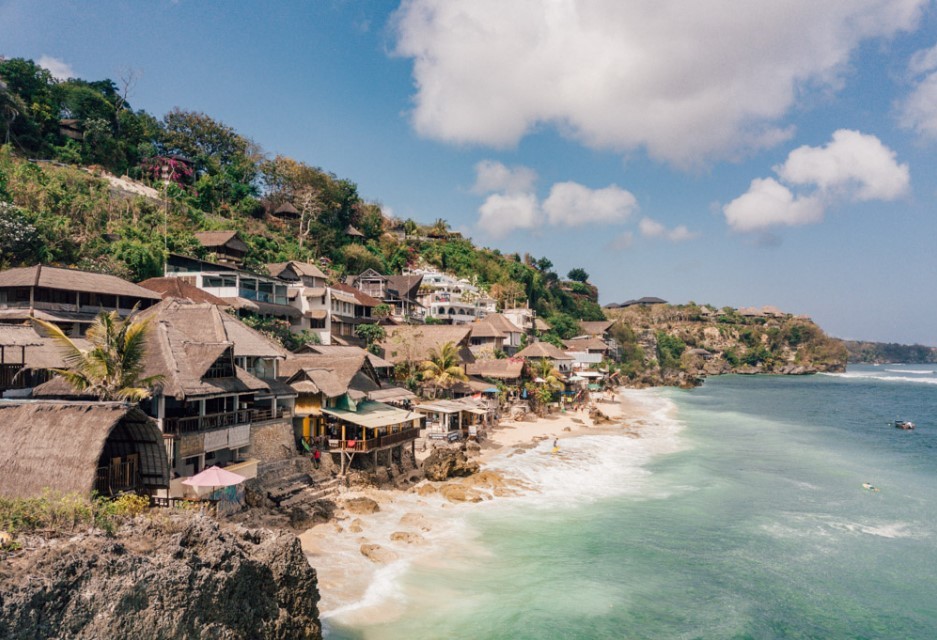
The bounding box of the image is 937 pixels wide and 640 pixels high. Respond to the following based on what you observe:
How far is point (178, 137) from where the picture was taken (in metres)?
72.3

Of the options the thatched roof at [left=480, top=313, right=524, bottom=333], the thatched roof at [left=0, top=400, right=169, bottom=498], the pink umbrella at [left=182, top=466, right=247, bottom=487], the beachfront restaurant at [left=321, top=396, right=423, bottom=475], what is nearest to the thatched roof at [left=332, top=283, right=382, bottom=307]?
the thatched roof at [left=480, top=313, right=524, bottom=333]

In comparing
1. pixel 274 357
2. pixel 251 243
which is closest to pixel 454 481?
pixel 274 357

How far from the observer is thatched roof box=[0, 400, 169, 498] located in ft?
44.2

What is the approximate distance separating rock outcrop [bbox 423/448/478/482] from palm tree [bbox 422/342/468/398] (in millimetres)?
11609

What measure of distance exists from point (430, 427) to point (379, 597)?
2085cm

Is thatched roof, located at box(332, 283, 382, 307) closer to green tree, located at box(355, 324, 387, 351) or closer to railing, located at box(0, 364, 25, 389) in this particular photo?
green tree, located at box(355, 324, 387, 351)

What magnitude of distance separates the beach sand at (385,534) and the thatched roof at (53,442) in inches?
304

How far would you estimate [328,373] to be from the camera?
28.7 metres

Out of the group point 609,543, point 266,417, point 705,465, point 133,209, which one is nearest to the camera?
point 609,543

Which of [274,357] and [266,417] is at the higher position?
[274,357]

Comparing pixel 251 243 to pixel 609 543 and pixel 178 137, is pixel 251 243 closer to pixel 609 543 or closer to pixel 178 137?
pixel 178 137

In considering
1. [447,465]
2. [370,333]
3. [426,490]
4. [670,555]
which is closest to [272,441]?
[426,490]

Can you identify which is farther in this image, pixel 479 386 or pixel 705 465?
pixel 479 386

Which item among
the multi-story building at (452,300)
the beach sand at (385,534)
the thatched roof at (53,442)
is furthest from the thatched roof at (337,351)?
the multi-story building at (452,300)
